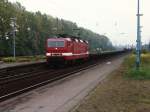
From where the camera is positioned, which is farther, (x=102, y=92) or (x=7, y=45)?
(x=7, y=45)

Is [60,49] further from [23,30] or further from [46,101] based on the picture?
[23,30]

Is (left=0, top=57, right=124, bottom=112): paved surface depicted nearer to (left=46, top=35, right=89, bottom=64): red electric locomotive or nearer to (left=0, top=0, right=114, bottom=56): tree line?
(left=46, top=35, right=89, bottom=64): red electric locomotive

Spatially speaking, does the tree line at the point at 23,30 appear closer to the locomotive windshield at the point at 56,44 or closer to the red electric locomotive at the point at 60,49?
the red electric locomotive at the point at 60,49

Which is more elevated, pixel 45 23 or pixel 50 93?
pixel 45 23

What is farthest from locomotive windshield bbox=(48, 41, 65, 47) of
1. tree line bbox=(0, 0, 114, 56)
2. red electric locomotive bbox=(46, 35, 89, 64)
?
tree line bbox=(0, 0, 114, 56)

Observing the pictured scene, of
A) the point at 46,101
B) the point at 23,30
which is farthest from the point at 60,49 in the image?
the point at 23,30

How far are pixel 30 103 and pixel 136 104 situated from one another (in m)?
4.00

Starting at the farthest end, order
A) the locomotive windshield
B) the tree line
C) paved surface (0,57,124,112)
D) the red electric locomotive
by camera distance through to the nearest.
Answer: the tree line, the locomotive windshield, the red electric locomotive, paved surface (0,57,124,112)

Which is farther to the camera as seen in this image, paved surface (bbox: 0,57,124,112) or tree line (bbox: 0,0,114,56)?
tree line (bbox: 0,0,114,56)

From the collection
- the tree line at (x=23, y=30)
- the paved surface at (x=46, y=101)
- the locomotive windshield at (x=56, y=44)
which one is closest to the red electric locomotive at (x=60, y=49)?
the locomotive windshield at (x=56, y=44)

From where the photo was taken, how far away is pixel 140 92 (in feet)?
58.2

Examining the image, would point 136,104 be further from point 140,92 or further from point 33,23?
point 33,23

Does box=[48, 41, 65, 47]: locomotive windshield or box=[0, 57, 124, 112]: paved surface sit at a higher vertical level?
box=[48, 41, 65, 47]: locomotive windshield

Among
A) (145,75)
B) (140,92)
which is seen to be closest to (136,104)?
(140,92)
